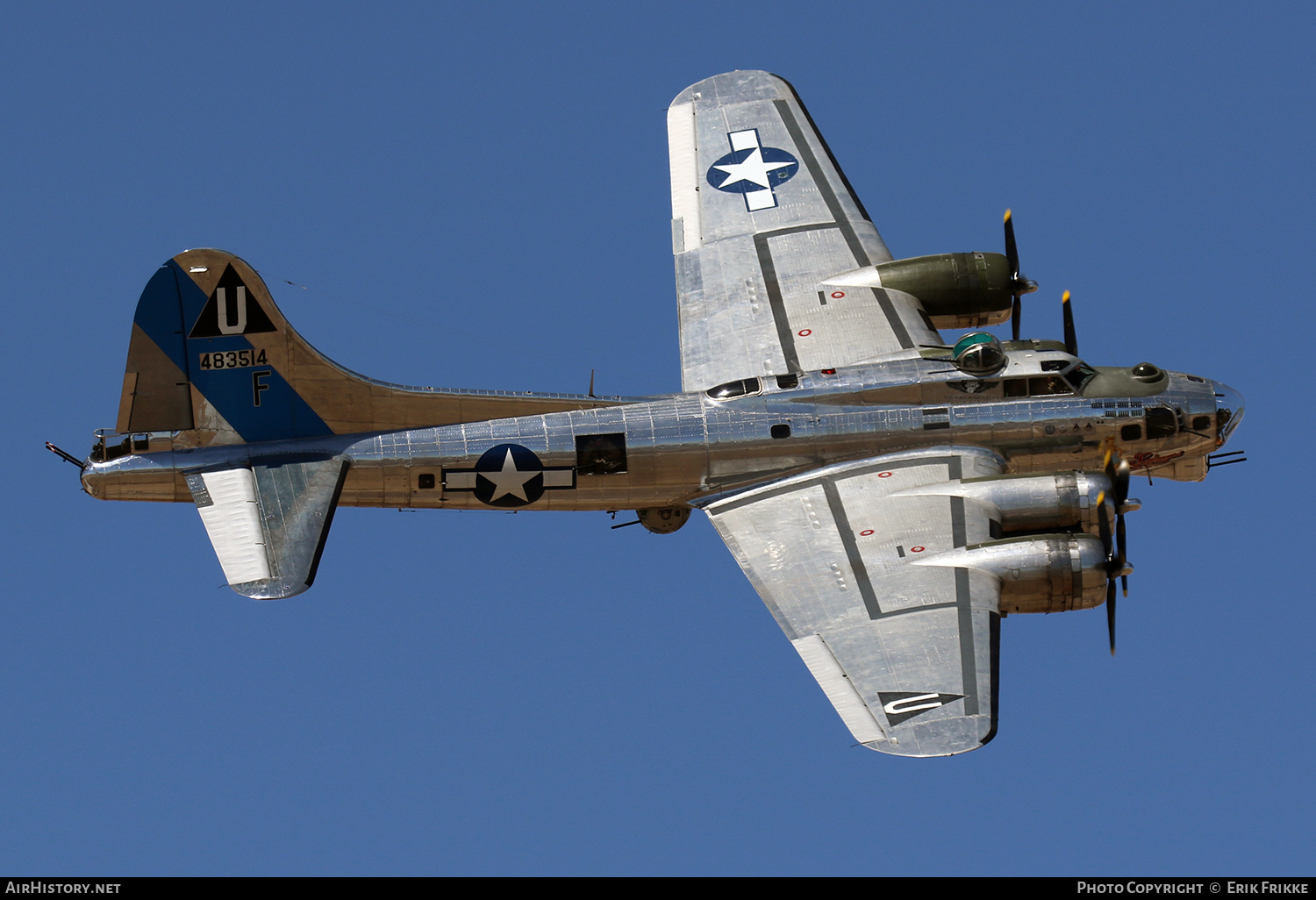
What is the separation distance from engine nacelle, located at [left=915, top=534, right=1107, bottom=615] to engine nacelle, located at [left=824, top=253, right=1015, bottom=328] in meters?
7.40

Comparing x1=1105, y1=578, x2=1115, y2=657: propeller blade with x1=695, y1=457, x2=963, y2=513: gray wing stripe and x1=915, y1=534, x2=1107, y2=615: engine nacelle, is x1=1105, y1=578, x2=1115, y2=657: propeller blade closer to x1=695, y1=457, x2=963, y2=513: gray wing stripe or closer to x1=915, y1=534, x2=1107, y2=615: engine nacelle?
x1=915, y1=534, x2=1107, y2=615: engine nacelle

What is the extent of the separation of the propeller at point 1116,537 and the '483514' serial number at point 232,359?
15.6 meters

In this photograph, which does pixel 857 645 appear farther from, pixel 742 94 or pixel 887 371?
pixel 742 94

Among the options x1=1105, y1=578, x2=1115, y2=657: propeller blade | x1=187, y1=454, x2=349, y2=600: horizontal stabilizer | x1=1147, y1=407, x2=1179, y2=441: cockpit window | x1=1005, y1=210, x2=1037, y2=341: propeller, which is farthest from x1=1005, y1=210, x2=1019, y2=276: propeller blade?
x1=187, y1=454, x2=349, y2=600: horizontal stabilizer

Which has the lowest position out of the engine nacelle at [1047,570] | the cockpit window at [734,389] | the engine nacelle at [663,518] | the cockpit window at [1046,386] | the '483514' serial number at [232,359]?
the engine nacelle at [1047,570]

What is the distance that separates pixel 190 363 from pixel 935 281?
15.3 metres

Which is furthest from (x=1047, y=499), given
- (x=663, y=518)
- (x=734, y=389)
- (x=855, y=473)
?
(x=663, y=518)

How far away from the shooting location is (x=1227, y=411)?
133 ft

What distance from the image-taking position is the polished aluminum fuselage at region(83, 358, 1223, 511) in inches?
1501

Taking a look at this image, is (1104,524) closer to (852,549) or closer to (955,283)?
(852,549)

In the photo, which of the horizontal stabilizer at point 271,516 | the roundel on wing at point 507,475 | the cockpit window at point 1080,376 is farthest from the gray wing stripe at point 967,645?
the horizontal stabilizer at point 271,516

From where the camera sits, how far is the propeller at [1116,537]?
35.9 m

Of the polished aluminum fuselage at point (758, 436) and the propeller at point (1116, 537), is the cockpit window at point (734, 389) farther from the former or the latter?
the propeller at point (1116, 537)

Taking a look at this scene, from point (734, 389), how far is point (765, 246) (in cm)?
505
